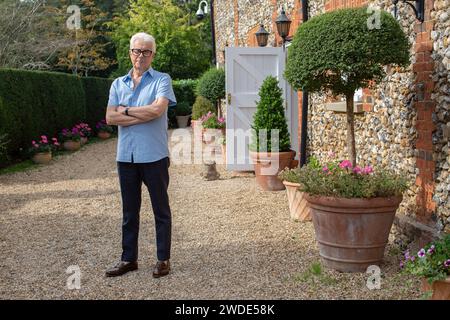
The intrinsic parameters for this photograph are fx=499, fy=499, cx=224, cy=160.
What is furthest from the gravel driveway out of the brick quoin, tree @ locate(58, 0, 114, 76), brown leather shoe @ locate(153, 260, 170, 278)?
tree @ locate(58, 0, 114, 76)

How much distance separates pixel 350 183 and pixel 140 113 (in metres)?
1.69

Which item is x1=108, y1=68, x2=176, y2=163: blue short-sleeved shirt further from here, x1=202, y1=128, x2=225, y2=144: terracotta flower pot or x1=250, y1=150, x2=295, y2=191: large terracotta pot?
x1=202, y1=128, x2=225, y2=144: terracotta flower pot

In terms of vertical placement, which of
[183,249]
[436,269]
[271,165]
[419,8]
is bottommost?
[183,249]

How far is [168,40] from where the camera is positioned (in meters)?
23.4

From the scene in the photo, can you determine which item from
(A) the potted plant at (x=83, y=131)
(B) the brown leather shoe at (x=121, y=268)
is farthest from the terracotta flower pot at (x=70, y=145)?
(B) the brown leather shoe at (x=121, y=268)

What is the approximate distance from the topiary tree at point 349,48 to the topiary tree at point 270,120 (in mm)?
2808

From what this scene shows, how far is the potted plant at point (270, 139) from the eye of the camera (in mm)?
7203

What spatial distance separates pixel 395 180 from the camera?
3.89 metres

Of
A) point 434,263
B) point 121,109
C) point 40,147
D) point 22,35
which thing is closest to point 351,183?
point 434,263

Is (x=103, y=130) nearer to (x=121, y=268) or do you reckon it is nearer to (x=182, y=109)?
(x=182, y=109)

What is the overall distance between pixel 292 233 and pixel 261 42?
5.10 metres

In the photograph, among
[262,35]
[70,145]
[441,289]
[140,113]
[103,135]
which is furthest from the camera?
[103,135]
